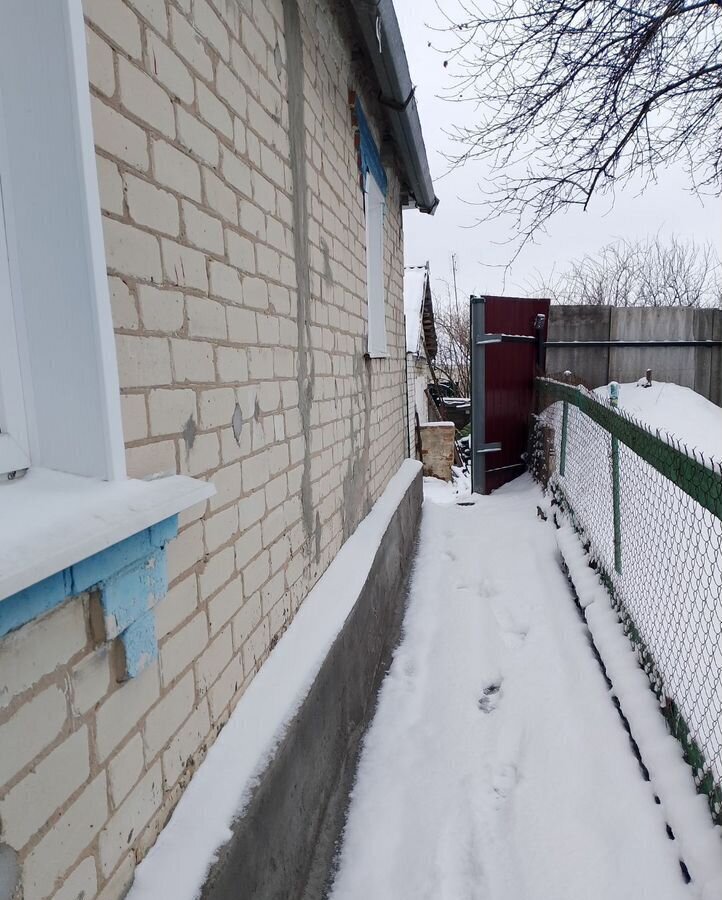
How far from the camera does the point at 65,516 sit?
2.93 ft

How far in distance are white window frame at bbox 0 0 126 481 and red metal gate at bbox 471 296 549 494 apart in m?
5.81

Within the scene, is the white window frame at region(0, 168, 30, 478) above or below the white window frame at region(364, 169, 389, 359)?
below

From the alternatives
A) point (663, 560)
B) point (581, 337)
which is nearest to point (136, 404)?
point (663, 560)

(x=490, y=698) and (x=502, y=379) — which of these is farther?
(x=502, y=379)

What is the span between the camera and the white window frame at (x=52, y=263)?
0.94 metres

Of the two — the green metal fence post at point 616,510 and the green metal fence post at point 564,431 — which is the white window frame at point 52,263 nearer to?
the green metal fence post at point 616,510

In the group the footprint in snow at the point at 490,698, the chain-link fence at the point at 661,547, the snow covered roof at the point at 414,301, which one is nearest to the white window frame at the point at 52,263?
the chain-link fence at the point at 661,547

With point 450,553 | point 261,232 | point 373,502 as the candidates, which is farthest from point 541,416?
point 261,232

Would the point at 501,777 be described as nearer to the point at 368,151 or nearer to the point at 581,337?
the point at 368,151

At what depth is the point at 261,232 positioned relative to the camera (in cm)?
194

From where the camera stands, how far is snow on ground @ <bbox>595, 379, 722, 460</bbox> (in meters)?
7.61

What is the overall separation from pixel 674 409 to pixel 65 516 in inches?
336

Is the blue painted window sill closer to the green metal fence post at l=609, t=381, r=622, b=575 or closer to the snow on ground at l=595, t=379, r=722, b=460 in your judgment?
the green metal fence post at l=609, t=381, r=622, b=575

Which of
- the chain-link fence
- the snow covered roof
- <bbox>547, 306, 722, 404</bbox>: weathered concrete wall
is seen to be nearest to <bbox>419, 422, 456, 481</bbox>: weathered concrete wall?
<bbox>547, 306, 722, 404</bbox>: weathered concrete wall
